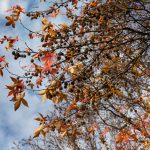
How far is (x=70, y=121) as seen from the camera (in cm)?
430

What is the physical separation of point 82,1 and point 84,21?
0.99 m

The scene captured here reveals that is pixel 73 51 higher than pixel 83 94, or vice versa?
pixel 73 51

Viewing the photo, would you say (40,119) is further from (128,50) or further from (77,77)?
(128,50)

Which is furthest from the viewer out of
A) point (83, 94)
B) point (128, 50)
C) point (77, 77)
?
point (128, 50)

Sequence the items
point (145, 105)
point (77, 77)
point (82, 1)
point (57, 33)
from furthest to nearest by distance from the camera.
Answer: point (145, 105)
point (82, 1)
point (57, 33)
point (77, 77)

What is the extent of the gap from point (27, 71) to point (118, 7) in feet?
4.95

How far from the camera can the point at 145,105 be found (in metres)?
7.36

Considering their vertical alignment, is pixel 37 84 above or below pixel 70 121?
above

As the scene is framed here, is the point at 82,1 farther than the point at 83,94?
Yes

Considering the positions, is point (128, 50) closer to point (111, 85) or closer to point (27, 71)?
point (111, 85)

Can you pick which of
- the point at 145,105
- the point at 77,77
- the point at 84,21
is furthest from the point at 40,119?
the point at 145,105

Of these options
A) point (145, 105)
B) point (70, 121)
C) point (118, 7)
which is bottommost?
point (70, 121)

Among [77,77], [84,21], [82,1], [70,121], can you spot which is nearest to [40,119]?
[70,121]

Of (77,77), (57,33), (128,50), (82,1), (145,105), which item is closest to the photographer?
(77,77)
